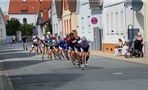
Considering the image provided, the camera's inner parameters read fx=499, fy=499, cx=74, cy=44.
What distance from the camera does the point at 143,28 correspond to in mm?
33406

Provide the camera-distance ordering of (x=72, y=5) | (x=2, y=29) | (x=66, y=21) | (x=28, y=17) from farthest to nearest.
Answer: (x=28, y=17)
(x=2, y=29)
(x=66, y=21)
(x=72, y=5)

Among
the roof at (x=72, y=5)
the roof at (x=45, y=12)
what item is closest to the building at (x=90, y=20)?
the roof at (x=72, y=5)

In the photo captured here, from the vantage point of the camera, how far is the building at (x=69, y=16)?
57.3 m

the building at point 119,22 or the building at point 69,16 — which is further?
the building at point 69,16

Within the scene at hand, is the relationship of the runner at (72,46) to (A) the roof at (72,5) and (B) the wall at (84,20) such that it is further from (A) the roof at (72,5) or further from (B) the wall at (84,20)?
(A) the roof at (72,5)

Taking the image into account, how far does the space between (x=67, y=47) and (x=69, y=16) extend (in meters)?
31.9

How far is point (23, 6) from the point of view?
5728 inches

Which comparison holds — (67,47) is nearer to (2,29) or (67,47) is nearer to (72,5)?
(72,5)

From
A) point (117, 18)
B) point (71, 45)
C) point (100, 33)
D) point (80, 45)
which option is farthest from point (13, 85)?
point (100, 33)

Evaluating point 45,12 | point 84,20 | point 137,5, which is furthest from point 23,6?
point 137,5

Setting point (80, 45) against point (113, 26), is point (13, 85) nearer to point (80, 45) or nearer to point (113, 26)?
point (80, 45)

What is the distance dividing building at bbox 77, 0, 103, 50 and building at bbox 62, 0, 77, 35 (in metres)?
1.76

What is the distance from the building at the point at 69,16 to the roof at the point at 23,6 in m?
79.3

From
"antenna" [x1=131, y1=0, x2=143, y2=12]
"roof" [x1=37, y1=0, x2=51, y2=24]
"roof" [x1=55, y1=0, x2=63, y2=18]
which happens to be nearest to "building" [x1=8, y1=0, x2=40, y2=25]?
"roof" [x1=37, y1=0, x2=51, y2=24]
